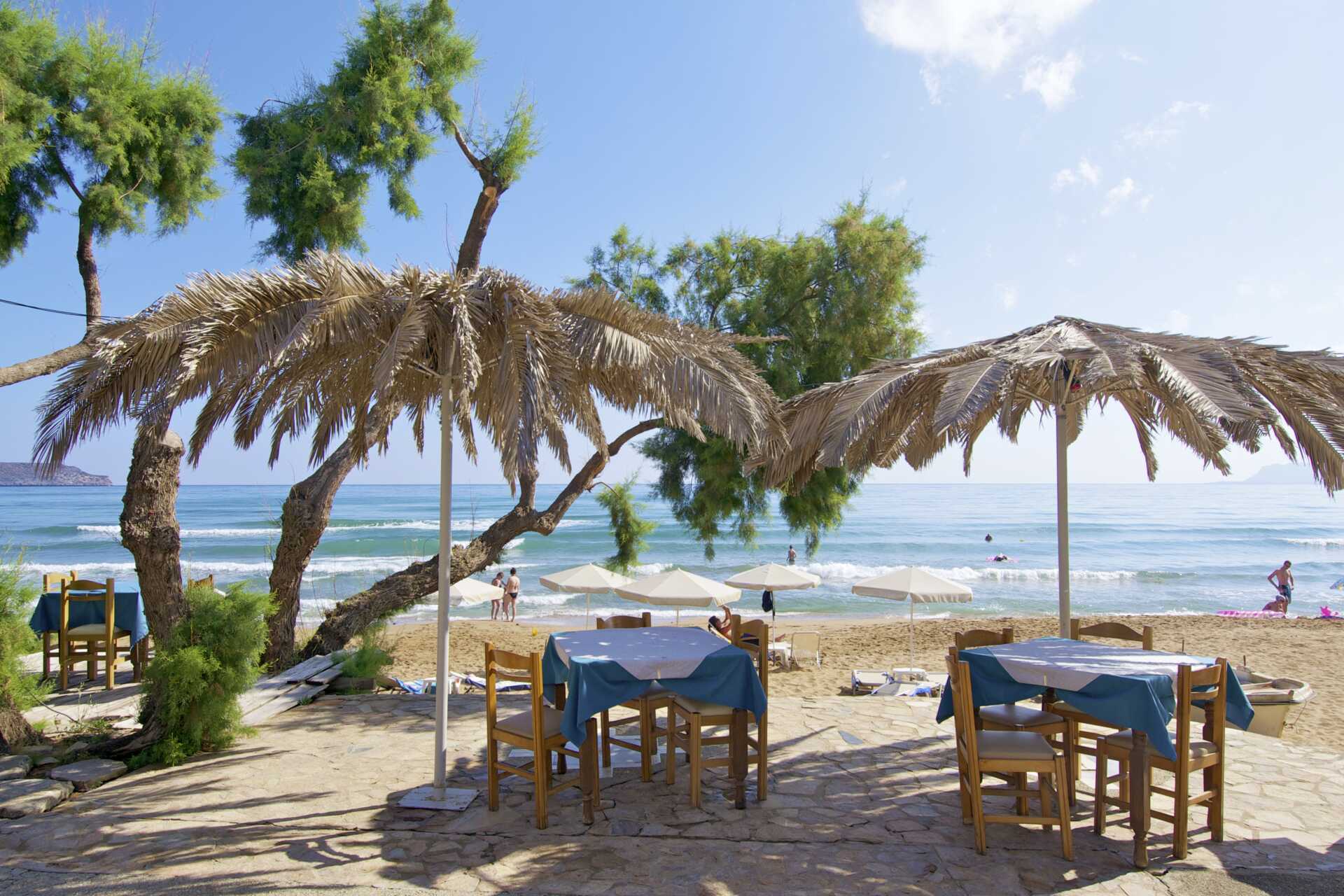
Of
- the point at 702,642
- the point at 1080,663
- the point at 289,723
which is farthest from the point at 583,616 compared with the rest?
the point at 1080,663

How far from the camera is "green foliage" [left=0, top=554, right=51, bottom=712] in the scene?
534 cm

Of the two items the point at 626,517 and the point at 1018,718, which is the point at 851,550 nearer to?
the point at 626,517

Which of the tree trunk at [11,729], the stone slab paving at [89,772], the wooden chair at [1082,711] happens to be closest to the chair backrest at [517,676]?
the stone slab paving at [89,772]

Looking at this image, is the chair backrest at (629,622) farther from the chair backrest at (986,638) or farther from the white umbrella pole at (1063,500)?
the white umbrella pole at (1063,500)

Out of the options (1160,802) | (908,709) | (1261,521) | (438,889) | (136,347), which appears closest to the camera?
(438,889)

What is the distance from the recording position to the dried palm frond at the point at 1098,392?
4355mm

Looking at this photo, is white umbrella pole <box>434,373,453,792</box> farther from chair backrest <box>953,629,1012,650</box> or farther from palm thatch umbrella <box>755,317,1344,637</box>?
chair backrest <box>953,629,1012,650</box>

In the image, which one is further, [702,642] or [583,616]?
[583,616]

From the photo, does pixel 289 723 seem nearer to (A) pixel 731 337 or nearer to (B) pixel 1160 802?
(A) pixel 731 337

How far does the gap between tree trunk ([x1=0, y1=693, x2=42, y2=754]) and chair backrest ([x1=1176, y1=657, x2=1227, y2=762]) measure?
727 centimetres

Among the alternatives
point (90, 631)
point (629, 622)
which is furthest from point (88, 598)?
point (629, 622)

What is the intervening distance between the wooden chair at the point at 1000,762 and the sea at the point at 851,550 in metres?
7.61

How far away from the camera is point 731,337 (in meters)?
5.14

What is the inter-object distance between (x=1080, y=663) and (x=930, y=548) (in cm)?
3581
